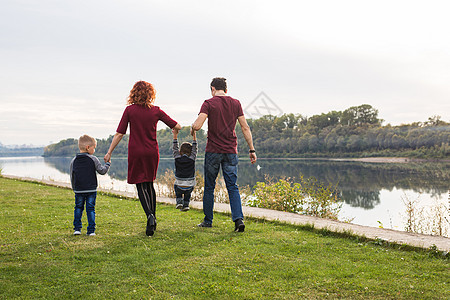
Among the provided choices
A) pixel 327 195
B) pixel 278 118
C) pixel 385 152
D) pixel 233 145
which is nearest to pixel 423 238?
pixel 233 145

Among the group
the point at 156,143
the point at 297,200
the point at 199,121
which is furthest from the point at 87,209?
the point at 297,200

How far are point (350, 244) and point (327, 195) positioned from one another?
453 centimetres

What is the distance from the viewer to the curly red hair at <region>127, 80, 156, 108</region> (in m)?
4.99

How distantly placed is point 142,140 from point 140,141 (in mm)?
31

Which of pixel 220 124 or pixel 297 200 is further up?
pixel 220 124

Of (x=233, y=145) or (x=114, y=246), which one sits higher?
(x=233, y=145)

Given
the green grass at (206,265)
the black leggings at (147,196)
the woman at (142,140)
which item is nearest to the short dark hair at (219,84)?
the woman at (142,140)

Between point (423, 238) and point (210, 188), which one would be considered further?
point (210, 188)

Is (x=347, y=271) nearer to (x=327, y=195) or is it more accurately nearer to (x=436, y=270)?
(x=436, y=270)

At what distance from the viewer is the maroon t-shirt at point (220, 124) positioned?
514 centimetres

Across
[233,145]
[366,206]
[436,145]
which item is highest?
[436,145]

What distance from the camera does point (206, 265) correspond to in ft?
11.9

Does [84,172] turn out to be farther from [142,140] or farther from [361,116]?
[361,116]

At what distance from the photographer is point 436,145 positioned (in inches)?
2324
